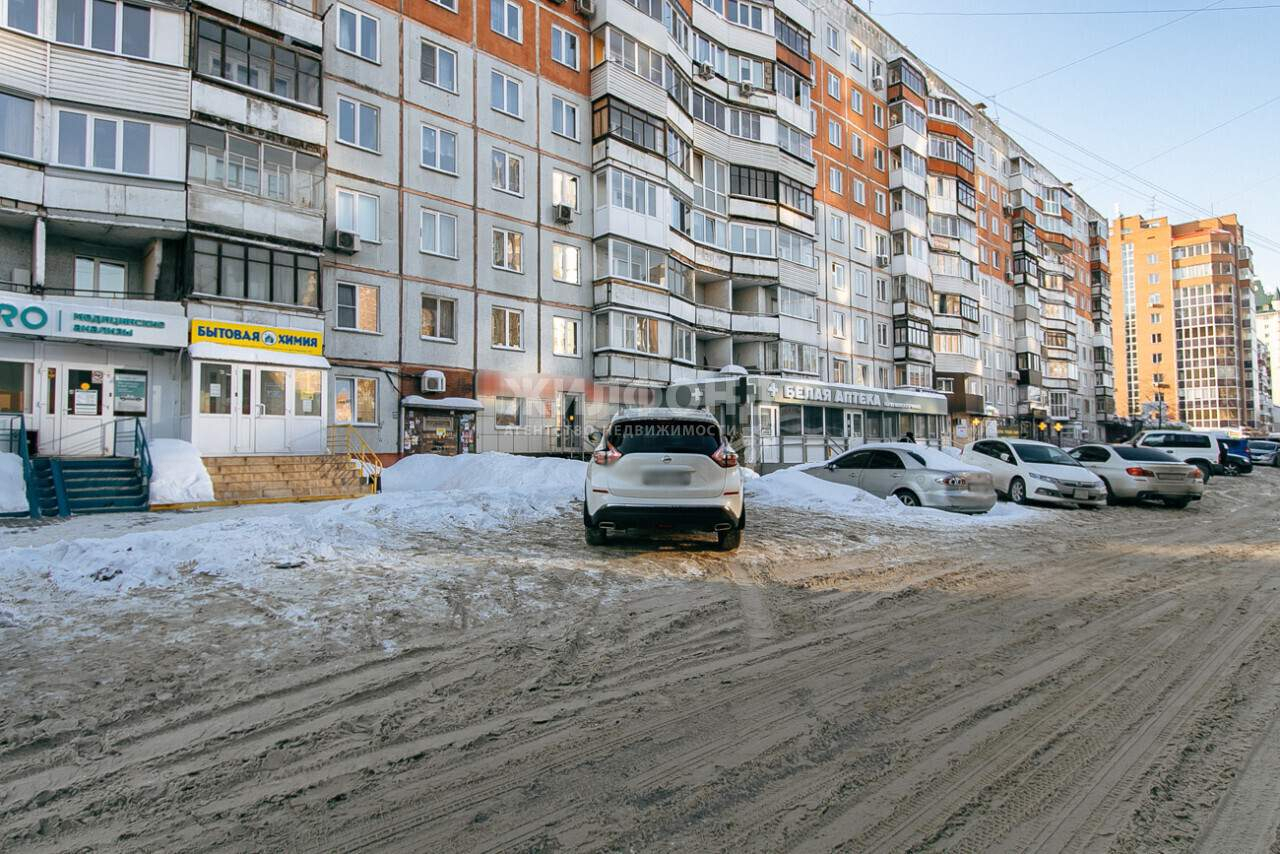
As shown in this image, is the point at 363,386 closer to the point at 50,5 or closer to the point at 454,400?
the point at 454,400

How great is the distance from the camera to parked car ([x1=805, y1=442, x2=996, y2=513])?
13.9 m

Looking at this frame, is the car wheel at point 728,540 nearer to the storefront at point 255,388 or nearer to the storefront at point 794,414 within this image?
the storefront at point 794,414

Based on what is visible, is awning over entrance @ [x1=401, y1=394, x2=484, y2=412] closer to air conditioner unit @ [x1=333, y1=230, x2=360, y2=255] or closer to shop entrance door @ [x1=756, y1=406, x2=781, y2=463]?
air conditioner unit @ [x1=333, y1=230, x2=360, y2=255]

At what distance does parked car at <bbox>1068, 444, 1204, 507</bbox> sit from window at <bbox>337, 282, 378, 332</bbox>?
20.8 metres

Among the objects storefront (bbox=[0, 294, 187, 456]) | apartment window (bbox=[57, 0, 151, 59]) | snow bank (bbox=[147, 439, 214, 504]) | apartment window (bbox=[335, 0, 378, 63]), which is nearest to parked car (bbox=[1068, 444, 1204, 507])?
snow bank (bbox=[147, 439, 214, 504])

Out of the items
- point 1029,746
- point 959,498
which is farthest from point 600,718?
point 959,498

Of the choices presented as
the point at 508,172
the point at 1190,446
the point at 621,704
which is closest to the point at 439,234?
the point at 508,172

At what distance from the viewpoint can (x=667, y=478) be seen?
877cm

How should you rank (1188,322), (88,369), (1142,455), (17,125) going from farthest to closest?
(1188,322)
(1142,455)
(88,369)
(17,125)

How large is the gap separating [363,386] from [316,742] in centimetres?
2034

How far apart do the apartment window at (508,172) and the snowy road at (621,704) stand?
67.8 feet

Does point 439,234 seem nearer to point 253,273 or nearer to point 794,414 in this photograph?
point 253,273

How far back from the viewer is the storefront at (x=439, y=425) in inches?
902

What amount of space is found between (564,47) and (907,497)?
23.1m
